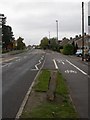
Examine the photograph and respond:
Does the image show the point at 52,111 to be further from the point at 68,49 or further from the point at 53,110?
the point at 68,49

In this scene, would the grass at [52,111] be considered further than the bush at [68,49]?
No

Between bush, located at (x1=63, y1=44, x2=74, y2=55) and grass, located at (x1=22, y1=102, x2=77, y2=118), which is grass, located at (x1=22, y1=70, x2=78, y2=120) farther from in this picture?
bush, located at (x1=63, y1=44, x2=74, y2=55)

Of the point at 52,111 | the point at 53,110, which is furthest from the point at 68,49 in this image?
the point at 52,111

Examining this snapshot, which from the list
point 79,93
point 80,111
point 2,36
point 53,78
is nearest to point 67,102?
point 80,111

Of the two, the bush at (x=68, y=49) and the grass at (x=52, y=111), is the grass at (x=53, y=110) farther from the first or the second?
the bush at (x=68, y=49)

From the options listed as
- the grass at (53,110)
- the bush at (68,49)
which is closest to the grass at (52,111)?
the grass at (53,110)

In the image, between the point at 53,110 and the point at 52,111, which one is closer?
the point at 52,111

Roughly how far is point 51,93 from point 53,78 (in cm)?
334

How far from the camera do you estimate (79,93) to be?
52.6 feet

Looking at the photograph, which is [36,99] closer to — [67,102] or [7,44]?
[67,102]

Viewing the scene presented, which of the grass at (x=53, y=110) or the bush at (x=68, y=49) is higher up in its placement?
the bush at (x=68, y=49)

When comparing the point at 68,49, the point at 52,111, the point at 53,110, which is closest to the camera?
the point at 52,111

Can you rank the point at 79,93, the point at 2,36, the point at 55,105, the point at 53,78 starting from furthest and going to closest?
the point at 2,36 < the point at 53,78 < the point at 79,93 < the point at 55,105

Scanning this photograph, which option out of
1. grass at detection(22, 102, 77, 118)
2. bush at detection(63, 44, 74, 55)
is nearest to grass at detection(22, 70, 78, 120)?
grass at detection(22, 102, 77, 118)
